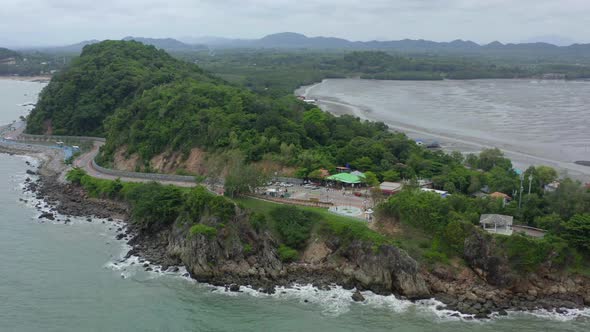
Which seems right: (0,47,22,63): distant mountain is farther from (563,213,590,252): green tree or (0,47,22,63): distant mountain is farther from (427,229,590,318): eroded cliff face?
(563,213,590,252): green tree

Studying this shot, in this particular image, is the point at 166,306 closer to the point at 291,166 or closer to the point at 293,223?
the point at 293,223

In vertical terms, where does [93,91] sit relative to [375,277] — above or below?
above

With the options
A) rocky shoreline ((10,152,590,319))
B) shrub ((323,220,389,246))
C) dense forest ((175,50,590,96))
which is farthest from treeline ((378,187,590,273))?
dense forest ((175,50,590,96))

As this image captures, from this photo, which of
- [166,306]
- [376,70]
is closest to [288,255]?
[166,306]

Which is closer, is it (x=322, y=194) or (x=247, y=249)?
(x=247, y=249)


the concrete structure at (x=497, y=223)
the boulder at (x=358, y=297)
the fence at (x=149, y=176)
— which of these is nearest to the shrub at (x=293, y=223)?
the boulder at (x=358, y=297)

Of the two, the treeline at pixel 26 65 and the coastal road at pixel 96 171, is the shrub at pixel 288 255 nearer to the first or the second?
the coastal road at pixel 96 171

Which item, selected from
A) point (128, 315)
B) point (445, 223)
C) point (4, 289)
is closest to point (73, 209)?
point (4, 289)
